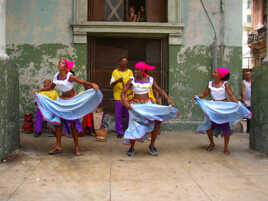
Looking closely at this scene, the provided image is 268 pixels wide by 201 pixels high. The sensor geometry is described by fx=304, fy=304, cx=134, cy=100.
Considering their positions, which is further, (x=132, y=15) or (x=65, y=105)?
(x=132, y=15)

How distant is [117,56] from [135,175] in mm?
4774

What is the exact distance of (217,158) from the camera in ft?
18.5

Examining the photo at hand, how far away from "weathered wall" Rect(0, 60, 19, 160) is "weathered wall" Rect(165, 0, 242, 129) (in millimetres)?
4290

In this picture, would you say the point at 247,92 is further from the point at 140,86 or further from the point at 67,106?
the point at 67,106

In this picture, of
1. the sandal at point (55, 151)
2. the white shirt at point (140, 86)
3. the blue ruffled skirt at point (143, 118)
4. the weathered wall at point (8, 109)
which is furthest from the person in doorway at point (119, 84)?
the weathered wall at point (8, 109)

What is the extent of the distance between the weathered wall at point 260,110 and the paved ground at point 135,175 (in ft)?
0.83

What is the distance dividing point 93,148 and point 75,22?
3.67 m

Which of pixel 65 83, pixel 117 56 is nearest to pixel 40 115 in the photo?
pixel 65 83

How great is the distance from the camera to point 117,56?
8.62 meters

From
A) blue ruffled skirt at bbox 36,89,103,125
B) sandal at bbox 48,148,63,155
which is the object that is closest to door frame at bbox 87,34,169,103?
blue ruffled skirt at bbox 36,89,103,125

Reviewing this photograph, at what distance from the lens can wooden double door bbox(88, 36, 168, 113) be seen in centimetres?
852

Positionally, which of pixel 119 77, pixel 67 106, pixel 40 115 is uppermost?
pixel 119 77

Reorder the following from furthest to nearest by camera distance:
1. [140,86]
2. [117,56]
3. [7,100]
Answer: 1. [117,56]
2. [140,86]
3. [7,100]

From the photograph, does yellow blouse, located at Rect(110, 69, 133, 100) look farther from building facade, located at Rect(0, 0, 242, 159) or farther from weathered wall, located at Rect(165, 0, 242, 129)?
weathered wall, located at Rect(165, 0, 242, 129)
